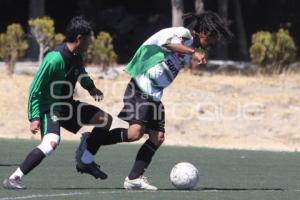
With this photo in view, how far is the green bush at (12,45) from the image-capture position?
2394cm

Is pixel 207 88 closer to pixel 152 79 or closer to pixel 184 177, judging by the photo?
pixel 152 79

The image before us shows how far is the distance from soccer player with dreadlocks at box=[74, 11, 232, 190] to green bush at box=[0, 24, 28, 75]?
13550 mm

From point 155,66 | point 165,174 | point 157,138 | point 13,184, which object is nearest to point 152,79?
point 155,66

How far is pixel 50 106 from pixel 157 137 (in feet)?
3.77

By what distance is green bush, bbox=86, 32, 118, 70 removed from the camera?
24.2 metres

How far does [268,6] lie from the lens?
3578 centimetres

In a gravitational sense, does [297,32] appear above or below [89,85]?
below

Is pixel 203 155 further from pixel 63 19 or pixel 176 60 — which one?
pixel 63 19

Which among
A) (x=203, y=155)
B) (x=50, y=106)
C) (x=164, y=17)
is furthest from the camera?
(x=164, y=17)

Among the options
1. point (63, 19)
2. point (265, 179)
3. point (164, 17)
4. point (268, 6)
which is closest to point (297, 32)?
point (268, 6)

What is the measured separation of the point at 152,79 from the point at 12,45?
45.8 feet

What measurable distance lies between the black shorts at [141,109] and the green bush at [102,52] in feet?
44.5

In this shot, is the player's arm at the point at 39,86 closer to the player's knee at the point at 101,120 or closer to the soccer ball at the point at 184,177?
the player's knee at the point at 101,120

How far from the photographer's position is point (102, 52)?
24312 millimetres
